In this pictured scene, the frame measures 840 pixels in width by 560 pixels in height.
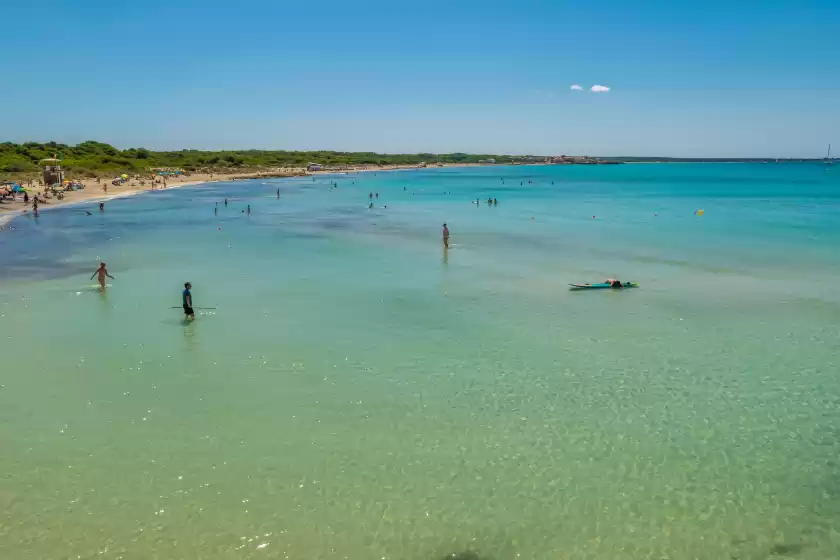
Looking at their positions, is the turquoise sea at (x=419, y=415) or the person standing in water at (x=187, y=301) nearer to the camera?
the turquoise sea at (x=419, y=415)

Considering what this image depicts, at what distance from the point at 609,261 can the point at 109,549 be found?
33344mm

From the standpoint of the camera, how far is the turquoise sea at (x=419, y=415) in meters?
10.7

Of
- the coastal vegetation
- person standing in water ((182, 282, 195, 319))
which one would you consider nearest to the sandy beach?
the coastal vegetation

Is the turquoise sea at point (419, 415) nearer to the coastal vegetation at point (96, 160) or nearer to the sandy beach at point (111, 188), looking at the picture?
the sandy beach at point (111, 188)

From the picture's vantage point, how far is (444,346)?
20.4 m

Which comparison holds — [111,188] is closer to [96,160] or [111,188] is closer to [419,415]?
[96,160]

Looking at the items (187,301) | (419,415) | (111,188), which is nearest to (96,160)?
(111,188)

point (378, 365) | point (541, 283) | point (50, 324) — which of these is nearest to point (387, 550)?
point (378, 365)

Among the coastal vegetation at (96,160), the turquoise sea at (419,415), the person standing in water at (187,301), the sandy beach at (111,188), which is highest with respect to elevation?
the coastal vegetation at (96,160)

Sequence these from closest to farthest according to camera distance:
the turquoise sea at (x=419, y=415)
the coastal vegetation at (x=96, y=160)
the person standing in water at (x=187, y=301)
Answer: the turquoise sea at (x=419, y=415), the person standing in water at (x=187, y=301), the coastal vegetation at (x=96, y=160)

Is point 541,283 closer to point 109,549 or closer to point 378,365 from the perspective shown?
point 378,365

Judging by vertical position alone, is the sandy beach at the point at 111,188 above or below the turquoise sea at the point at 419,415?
above

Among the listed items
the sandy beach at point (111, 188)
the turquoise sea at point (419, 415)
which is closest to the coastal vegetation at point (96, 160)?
the sandy beach at point (111, 188)

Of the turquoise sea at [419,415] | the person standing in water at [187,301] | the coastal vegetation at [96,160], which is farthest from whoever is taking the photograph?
the coastal vegetation at [96,160]
